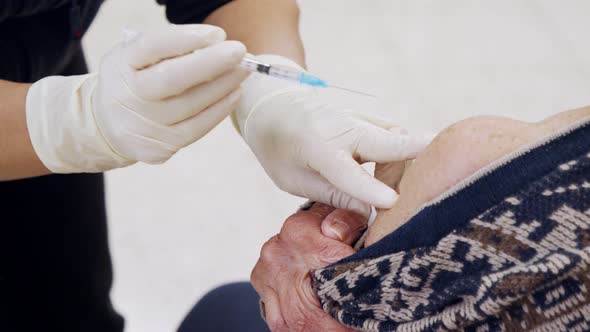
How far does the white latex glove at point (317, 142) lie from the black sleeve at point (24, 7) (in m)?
0.41

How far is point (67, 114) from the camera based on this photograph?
0.90 metres

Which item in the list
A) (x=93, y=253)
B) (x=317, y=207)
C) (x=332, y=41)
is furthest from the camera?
(x=332, y=41)

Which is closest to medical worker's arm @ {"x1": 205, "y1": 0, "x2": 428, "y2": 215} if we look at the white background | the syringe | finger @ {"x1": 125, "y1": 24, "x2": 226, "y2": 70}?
the syringe

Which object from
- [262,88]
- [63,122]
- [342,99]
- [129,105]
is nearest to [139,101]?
[129,105]

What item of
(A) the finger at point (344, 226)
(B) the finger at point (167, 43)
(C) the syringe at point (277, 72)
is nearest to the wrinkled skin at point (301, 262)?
(A) the finger at point (344, 226)

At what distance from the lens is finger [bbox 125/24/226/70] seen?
2.54 feet

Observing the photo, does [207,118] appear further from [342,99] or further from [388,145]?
[342,99]

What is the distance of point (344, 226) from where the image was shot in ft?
2.78

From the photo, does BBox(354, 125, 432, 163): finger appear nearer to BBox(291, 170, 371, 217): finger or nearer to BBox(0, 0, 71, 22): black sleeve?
BBox(291, 170, 371, 217): finger

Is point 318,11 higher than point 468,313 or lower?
lower

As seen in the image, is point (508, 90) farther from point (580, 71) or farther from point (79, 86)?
point (79, 86)

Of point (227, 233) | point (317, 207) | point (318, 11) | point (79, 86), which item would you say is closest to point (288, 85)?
point (317, 207)

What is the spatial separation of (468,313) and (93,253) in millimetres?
932

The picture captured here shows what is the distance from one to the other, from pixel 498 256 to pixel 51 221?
0.94 m
